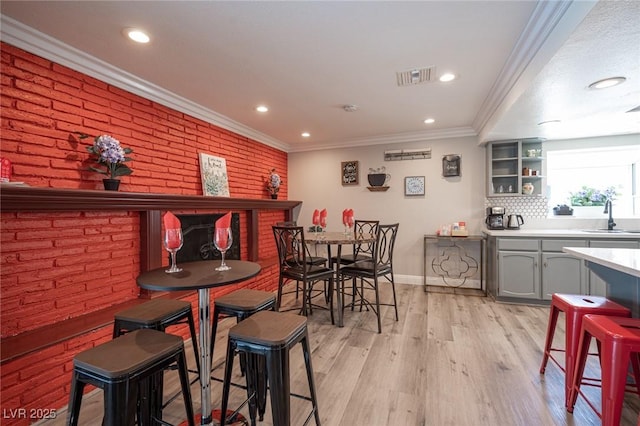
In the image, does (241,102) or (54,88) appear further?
(241,102)

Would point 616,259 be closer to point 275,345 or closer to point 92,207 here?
point 275,345

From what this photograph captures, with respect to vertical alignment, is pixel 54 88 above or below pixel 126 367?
above

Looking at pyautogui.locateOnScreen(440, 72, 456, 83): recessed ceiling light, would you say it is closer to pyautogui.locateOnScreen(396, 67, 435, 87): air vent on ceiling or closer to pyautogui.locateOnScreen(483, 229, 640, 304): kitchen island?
pyautogui.locateOnScreen(396, 67, 435, 87): air vent on ceiling

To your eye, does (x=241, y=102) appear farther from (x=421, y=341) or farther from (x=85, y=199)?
(x=421, y=341)

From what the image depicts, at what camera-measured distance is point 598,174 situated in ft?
13.2

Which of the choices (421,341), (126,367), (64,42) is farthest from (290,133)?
(126,367)

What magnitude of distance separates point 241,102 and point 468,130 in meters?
3.28

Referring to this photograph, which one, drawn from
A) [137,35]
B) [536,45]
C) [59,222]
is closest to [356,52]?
[536,45]

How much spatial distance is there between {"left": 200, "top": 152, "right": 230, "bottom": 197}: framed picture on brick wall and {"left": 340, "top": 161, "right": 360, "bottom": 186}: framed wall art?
209 cm

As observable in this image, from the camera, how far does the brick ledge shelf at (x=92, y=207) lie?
1.61 meters

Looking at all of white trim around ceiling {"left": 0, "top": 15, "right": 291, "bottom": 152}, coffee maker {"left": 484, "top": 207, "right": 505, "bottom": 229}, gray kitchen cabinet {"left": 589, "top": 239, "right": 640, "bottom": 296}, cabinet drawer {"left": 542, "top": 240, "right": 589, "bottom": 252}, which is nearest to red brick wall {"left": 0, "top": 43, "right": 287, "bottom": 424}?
white trim around ceiling {"left": 0, "top": 15, "right": 291, "bottom": 152}

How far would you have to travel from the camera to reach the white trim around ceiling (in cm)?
177

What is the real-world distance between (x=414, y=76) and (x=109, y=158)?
2.56 m

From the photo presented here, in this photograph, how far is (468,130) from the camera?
4281 mm
